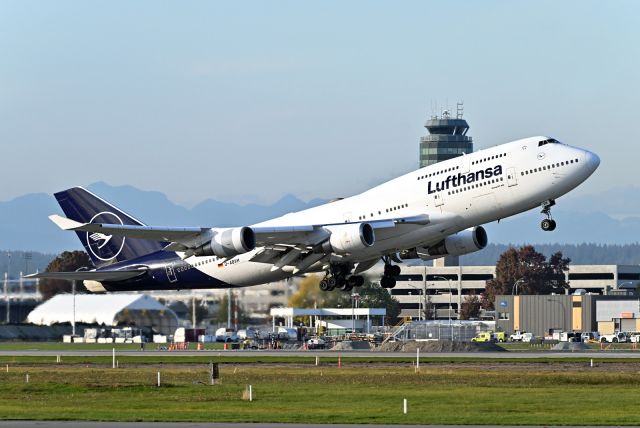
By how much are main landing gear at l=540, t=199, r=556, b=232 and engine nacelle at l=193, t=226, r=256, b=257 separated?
1527 centimetres

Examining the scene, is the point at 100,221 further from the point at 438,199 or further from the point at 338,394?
the point at 338,394

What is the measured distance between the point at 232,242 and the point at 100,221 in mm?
18002

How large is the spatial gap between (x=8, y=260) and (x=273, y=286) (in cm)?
8470

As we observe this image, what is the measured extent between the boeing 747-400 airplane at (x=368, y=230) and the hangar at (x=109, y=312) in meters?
40.9

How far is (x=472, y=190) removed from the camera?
6306cm

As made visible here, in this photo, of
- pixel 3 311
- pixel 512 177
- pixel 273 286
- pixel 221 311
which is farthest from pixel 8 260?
pixel 512 177

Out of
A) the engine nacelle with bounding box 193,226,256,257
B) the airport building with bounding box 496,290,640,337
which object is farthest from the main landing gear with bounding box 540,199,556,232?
the airport building with bounding box 496,290,640,337

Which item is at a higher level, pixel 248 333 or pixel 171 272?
pixel 171 272

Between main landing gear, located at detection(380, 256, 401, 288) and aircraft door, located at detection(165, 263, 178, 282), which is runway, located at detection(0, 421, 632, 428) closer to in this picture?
main landing gear, located at detection(380, 256, 401, 288)

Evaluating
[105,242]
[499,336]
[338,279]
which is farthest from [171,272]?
[499,336]

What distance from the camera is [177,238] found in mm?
68938

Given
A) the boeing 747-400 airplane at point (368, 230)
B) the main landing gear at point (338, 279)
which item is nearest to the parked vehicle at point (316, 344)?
the boeing 747-400 airplane at point (368, 230)

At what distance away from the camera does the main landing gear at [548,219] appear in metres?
62.6

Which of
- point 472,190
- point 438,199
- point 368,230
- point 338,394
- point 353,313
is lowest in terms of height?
point 338,394
